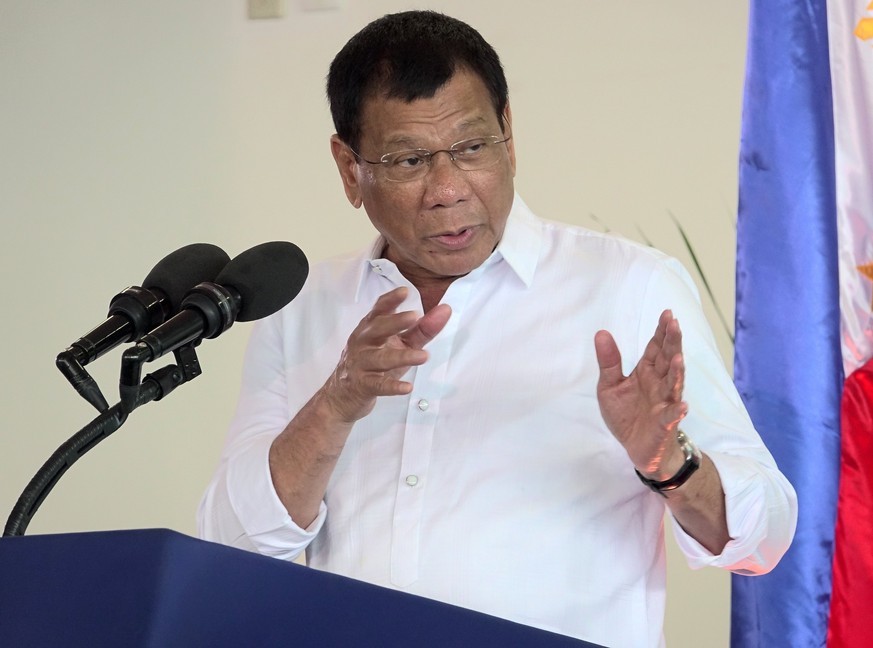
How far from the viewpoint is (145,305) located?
1.29 m

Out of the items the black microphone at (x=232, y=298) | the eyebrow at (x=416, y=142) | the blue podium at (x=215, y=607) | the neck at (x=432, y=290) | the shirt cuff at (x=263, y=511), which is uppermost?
the eyebrow at (x=416, y=142)

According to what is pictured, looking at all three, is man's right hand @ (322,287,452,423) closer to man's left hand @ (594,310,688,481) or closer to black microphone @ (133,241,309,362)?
black microphone @ (133,241,309,362)

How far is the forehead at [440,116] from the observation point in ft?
5.96

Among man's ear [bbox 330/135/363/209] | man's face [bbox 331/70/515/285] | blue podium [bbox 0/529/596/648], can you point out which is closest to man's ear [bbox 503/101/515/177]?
man's face [bbox 331/70/515/285]

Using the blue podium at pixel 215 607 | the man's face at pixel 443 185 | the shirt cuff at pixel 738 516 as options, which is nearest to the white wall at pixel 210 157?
the man's face at pixel 443 185

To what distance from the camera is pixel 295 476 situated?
1743 mm

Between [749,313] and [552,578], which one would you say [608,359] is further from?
[749,313]

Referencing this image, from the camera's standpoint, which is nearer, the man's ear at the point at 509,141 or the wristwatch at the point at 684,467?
the wristwatch at the point at 684,467

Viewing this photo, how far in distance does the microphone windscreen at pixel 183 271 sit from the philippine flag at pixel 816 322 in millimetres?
1341

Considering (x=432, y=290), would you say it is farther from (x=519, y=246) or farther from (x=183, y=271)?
(x=183, y=271)

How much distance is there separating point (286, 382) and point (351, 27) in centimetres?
149

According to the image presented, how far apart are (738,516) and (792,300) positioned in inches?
35.5

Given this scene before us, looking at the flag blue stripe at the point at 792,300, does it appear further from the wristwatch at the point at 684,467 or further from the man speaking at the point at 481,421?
the wristwatch at the point at 684,467

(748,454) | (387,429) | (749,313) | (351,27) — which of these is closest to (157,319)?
(387,429)
